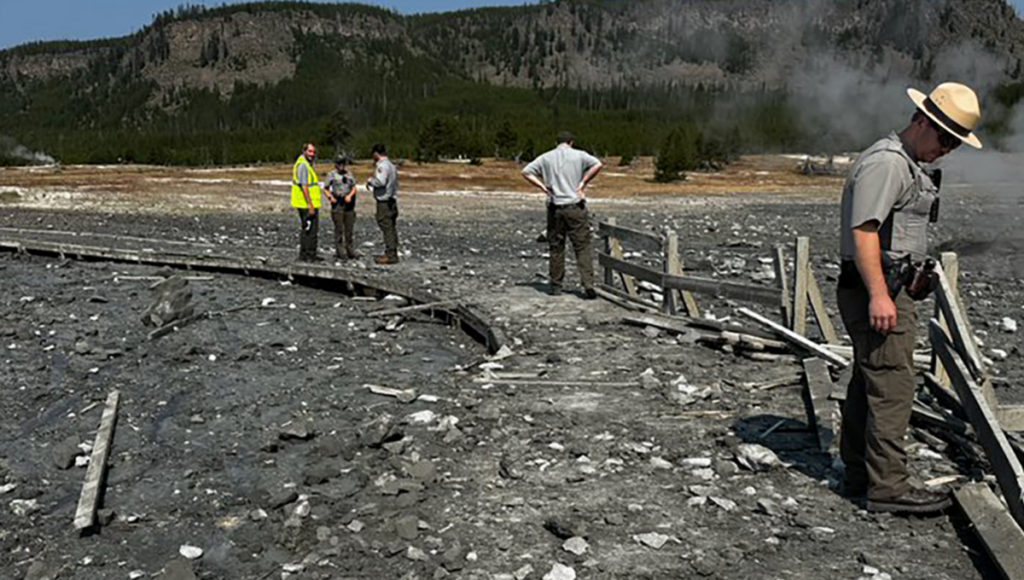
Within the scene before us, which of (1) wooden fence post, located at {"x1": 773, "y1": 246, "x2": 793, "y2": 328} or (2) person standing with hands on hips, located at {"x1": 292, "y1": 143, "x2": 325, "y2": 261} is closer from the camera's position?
(1) wooden fence post, located at {"x1": 773, "y1": 246, "x2": 793, "y2": 328}

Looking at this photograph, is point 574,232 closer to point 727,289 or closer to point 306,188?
point 727,289

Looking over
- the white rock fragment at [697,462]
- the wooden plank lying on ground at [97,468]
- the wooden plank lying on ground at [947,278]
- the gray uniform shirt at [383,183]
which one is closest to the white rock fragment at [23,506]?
the wooden plank lying on ground at [97,468]

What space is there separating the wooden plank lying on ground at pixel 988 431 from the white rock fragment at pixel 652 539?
6.02 ft

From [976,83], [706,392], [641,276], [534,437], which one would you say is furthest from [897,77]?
[534,437]

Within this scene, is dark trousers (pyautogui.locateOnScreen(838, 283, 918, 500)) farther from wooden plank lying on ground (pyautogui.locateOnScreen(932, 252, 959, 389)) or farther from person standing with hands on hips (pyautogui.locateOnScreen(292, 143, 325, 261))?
person standing with hands on hips (pyautogui.locateOnScreen(292, 143, 325, 261))

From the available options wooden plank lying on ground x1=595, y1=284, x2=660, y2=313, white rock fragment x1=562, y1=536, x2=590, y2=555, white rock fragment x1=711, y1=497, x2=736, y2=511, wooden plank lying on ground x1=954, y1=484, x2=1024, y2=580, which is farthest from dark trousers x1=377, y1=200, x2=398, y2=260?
wooden plank lying on ground x1=954, y1=484, x2=1024, y2=580

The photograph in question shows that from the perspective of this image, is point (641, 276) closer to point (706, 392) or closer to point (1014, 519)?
point (706, 392)

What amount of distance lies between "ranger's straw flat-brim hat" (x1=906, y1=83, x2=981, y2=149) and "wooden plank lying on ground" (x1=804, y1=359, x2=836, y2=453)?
2.34m

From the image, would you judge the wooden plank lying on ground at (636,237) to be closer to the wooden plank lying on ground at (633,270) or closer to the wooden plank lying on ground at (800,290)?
the wooden plank lying on ground at (633,270)

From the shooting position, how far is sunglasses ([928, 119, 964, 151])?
488 cm

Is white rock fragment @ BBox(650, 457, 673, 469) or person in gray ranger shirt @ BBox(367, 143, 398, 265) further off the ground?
person in gray ranger shirt @ BBox(367, 143, 398, 265)

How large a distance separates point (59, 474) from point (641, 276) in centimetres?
689

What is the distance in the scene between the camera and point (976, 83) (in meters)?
20.0

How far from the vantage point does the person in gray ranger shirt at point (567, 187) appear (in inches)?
451
